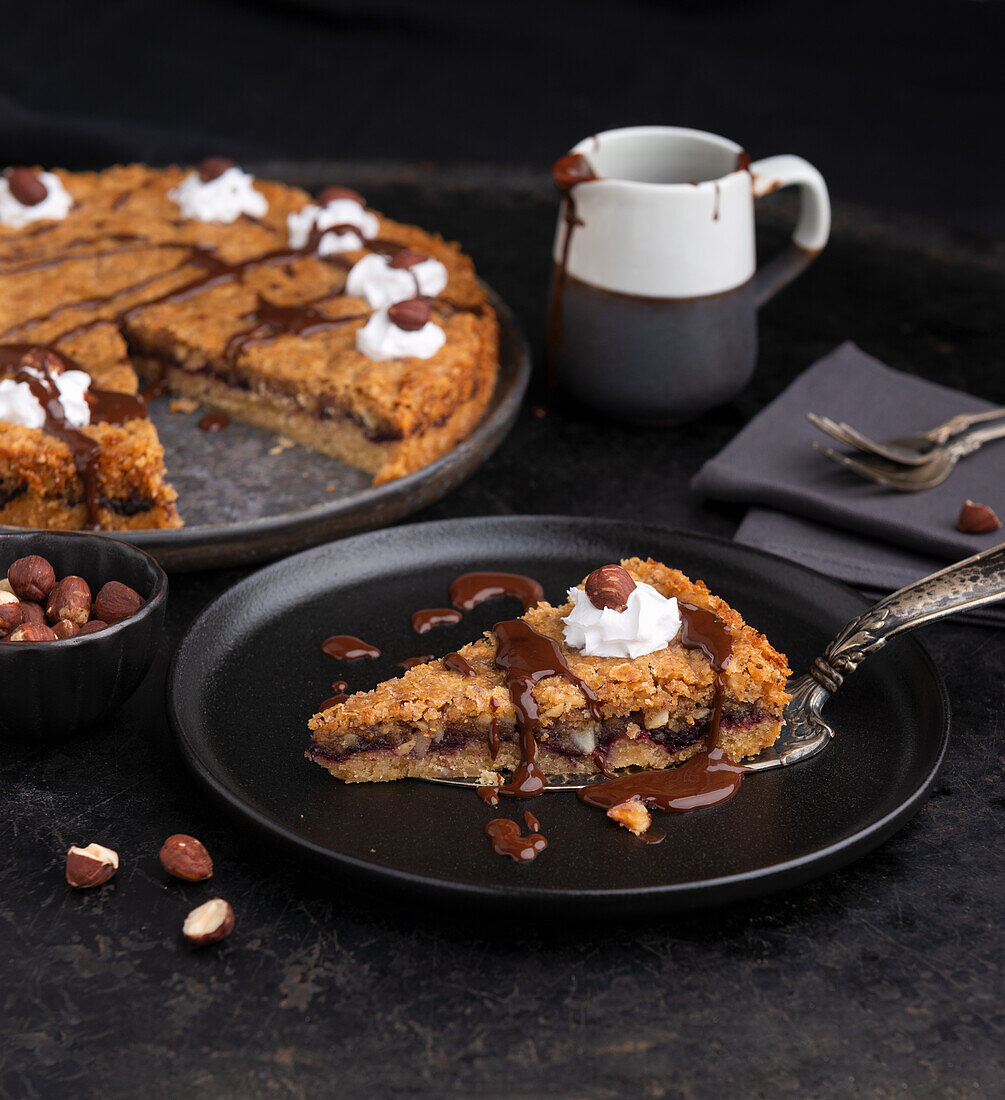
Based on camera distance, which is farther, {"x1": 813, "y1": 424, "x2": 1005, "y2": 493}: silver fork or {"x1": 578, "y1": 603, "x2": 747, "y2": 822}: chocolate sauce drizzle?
{"x1": 813, "y1": 424, "x2": 1005, "y2": 493}: silver fork

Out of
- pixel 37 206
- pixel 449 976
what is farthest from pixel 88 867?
pixel 37 206

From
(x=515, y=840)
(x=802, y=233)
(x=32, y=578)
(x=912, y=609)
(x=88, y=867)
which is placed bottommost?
(x=88, y=867)

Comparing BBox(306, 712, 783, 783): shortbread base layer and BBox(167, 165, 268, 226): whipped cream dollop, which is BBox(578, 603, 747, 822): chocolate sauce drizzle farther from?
BBox(167, 165, 268, 226): whipped cream dollop

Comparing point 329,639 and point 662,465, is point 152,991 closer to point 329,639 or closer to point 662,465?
point 329,639

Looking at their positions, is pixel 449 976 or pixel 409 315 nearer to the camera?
pixel 449 976

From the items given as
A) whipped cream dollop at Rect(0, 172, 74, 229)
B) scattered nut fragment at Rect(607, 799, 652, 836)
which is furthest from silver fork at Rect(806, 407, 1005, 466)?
whipped cream dollop at Rect(0, 172, 74, 229)

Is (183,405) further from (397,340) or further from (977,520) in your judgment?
(977,520)

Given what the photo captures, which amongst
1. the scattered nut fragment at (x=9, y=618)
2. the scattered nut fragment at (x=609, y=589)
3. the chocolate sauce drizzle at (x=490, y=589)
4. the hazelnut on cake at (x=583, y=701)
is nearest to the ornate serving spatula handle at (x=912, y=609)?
the hazelnut on cake at (x=583, y=701)
